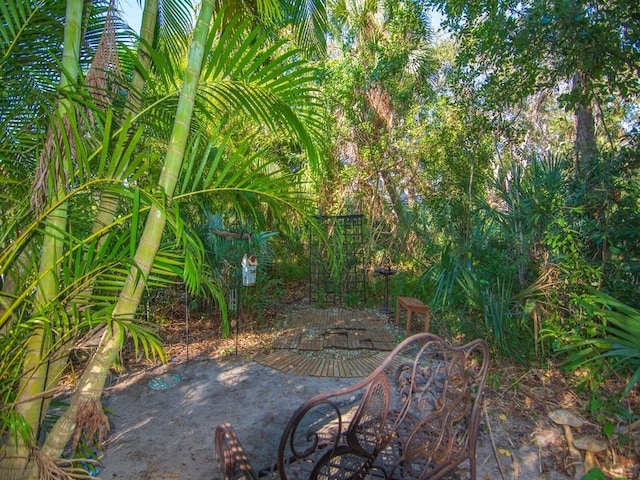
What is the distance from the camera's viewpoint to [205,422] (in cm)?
294

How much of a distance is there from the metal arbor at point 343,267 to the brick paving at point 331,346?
0.85 meters

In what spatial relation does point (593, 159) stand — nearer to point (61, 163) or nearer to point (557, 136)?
point (61, 163)

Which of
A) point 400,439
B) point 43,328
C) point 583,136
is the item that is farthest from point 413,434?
point 583,136

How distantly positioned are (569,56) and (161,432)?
4.56 meters

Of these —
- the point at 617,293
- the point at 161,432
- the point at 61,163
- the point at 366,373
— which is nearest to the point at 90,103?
the point at 61,163

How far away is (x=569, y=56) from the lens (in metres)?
3.39

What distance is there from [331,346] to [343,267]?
2.47 meters

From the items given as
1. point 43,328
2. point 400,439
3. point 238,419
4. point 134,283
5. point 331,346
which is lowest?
point 238,419

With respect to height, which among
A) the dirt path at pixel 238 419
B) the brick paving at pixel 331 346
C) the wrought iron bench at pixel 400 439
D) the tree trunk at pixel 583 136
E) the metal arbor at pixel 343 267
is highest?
the tree trunk at pixel 583 136

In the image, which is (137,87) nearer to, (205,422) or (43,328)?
A: (43,328)

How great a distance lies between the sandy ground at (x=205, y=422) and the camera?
240cm

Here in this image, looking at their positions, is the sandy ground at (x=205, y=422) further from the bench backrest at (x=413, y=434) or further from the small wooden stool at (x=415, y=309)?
the small wooden stool at (x=415, y=309)

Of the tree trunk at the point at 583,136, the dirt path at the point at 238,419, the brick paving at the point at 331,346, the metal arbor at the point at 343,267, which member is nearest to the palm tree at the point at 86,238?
the dirt path at the point at 238,419

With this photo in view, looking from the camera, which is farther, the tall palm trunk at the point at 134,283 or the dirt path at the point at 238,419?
the dirt path at the point at 238,419
